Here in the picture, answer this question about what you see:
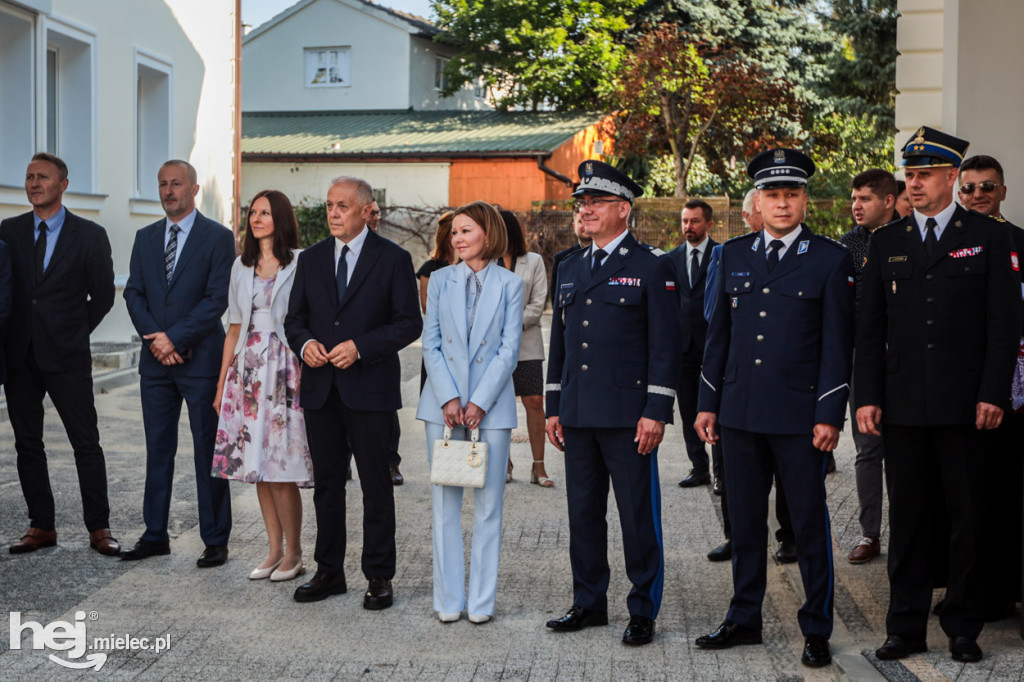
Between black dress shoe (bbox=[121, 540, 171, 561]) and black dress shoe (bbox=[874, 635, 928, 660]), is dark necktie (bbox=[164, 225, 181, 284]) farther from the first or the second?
black dress shoe (bbox=[874, 635, 928, 660])

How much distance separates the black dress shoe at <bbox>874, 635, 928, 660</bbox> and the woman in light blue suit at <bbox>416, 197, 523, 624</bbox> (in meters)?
1.77

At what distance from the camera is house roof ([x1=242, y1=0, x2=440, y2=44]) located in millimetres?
42750

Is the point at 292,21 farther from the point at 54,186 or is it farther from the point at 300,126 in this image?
the point at 54,186

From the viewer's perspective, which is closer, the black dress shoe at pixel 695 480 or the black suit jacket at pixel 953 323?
the black suit jacket at pixel 953 323

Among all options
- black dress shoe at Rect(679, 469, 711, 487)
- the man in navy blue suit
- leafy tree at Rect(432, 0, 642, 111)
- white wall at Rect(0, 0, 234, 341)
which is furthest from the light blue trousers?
leafy tree at Rect(432, 0, 642, 111)

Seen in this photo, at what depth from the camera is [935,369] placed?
489 centimetres

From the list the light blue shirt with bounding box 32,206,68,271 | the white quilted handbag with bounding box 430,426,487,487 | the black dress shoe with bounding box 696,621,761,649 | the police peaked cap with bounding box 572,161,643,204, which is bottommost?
the black dress shoe with bounding box 696,621,761,649

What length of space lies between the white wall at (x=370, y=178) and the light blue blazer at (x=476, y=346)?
30.3m

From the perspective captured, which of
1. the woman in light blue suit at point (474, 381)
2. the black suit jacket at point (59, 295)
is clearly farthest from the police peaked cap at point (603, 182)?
the black suit jacket at point (59, 295)

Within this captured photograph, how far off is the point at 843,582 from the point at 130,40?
42.9 feet

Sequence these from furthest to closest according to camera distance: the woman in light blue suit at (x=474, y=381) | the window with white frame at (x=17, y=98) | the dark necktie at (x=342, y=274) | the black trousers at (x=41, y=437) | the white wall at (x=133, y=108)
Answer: the white wall at (x=133, y=108) → the window with white frame at (x=17, y=98) → the black trousers at (x=41, y=437) → the dark necktie at (x=342, y=274) → the woman in light blue suit at (x=474, y=381)

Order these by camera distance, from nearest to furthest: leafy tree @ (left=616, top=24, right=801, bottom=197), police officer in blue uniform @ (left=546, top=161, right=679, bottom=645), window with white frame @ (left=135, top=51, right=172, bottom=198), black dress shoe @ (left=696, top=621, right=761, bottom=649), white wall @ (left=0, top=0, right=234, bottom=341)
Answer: black dress shoe @ (left=696, top=621, right=761, bottom=649) → police officer in blue uniform @ (left=546, top=161, right=679, bottom=645) → white wall @ (left=0, top=0, right=234, bottom=341) → window with white frame @ (left=135, top=51, right=172, bottom=198) → leafy tree @ (left=616, top=24, right=801, bottom=197)

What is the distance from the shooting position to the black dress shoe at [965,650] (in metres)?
4.86

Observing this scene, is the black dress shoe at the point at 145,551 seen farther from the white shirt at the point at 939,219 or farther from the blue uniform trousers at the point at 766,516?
the white shirt at the point at 939,219
